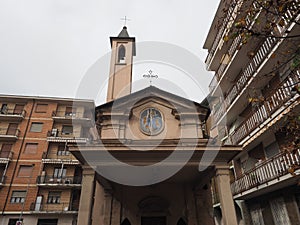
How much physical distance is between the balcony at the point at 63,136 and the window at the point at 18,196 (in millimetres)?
6094

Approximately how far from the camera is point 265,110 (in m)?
11.3

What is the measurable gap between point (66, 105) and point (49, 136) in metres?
4.89

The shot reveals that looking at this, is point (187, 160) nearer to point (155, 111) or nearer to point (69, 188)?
point (155, 111)

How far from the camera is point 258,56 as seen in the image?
12.2 metres

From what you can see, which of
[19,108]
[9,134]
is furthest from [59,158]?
[19,108]

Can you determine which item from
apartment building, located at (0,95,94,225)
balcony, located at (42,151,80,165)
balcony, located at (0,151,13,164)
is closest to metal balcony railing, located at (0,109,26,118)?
apartment building, located at (0,95,94,225)

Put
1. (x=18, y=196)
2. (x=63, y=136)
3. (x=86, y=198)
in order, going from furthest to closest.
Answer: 1. (x=63, y=136)
2. (x=18, y=196)
3. (x=86, y=198)

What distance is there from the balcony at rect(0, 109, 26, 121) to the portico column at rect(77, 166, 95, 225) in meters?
22.6

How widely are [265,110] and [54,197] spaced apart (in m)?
22.1

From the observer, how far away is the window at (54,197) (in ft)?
75.5

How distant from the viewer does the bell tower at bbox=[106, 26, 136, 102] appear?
21.3 m

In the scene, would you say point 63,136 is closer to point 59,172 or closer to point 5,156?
point 59,172

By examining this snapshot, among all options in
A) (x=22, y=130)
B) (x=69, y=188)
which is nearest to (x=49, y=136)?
(x=22, y=130)

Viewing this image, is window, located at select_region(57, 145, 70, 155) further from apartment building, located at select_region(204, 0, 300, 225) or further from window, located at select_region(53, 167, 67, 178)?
apartment building, located at select_region(204, 0, 300, 225)
